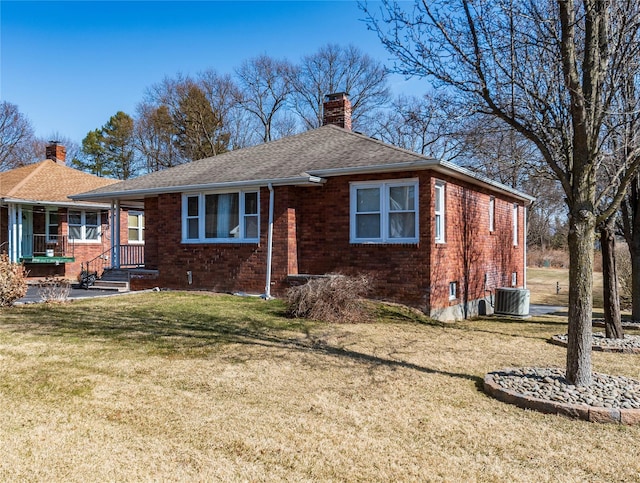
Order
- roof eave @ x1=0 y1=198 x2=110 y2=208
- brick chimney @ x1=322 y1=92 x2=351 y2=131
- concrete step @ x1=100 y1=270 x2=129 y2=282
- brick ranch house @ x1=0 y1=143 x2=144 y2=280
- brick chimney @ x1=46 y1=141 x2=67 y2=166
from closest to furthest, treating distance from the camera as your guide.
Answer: concrete step @ x1=100 y1=270 x2=129 y2=282 < brick chimney @ x1=322 y1=92 x2=351 y2=131 < roof eave @ x1=0 y1=198 x2=110 y2=208 < brick ranch house @ x1=0 y1=143 x2=144 y2=280 < brick chimney @ x1=46 y1=141 x2=67 y2=166

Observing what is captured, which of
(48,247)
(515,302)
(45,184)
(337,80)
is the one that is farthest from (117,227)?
(337,80)

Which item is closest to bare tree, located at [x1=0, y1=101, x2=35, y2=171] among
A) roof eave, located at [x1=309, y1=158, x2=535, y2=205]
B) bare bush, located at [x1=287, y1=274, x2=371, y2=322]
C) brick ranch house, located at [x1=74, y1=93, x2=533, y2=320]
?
brick ranch house, located at [x1=74, y1=93, x2=533, y2=320]

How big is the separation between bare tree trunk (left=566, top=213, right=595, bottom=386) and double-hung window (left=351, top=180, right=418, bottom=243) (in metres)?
5.94

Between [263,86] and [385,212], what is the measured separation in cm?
3051

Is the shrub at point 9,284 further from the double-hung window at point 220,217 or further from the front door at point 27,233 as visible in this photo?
the front door at point 27,233

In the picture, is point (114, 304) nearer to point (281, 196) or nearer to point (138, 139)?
point (281, 196)

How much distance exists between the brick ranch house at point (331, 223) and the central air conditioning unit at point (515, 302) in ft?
2.26

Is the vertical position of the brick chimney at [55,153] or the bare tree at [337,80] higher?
the bare tree at [337,80]

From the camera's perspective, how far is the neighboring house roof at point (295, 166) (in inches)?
473

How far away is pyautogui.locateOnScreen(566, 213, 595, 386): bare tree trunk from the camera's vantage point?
5734 mm

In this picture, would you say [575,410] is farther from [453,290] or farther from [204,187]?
[204,187]

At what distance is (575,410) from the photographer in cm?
509

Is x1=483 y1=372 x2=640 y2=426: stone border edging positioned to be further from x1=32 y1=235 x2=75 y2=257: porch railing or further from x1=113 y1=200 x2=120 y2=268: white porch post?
x1=32 y1=235 x2=75 y2=257: porch railing

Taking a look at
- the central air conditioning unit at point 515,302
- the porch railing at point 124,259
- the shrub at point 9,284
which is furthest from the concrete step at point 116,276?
the central air conditioning unit at point 515,302
